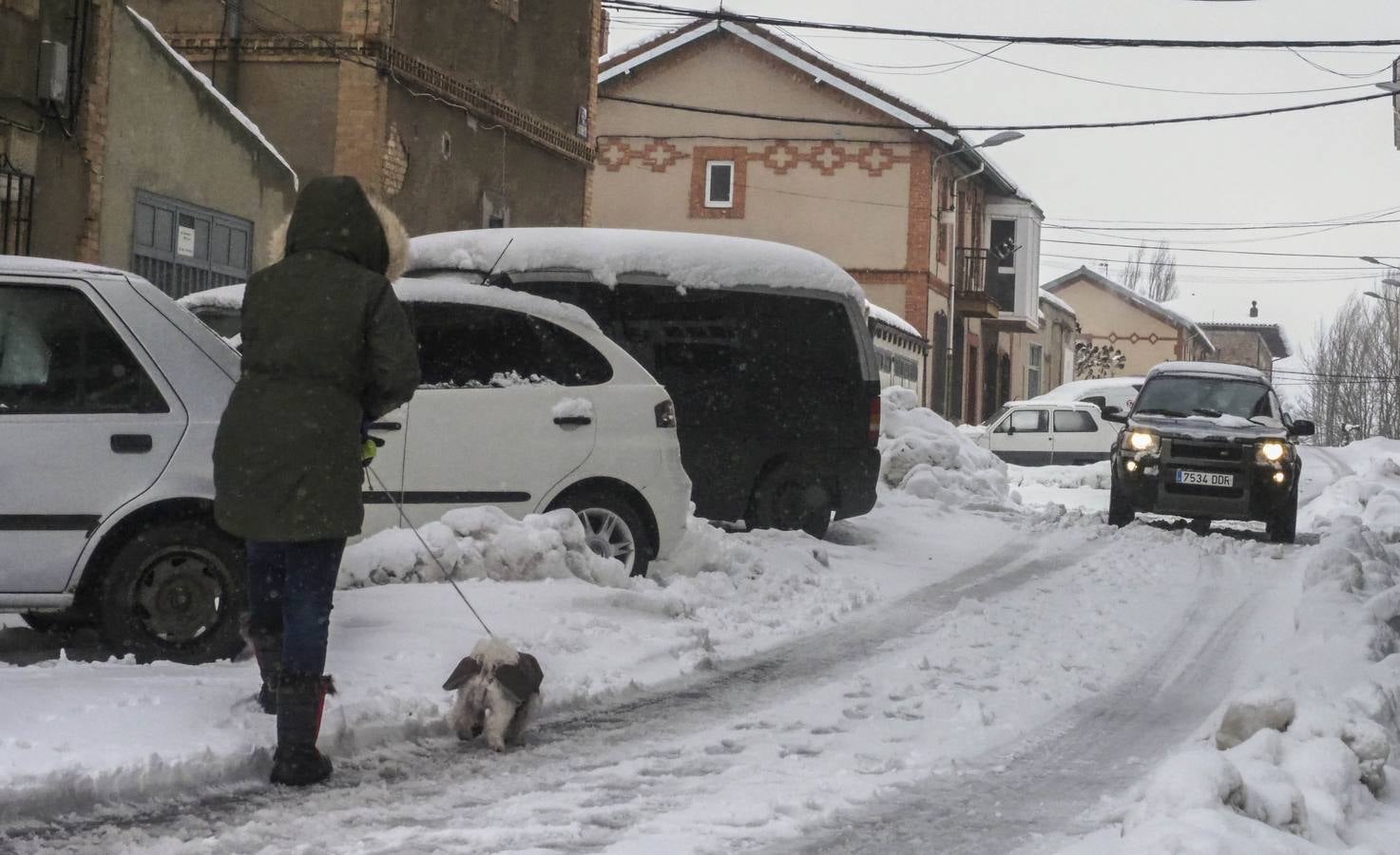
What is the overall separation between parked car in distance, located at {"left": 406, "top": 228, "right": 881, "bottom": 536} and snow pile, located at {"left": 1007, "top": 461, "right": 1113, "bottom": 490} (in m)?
13.2

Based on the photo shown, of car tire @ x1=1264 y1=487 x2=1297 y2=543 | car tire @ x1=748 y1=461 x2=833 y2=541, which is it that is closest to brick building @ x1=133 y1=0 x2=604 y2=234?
car tire @ x1=748 y1=461 x2=833 y2=541

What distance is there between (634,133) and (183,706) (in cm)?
3313

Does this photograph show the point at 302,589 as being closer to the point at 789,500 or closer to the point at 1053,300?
the point at 789,500

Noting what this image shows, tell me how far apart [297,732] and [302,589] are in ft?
1.42

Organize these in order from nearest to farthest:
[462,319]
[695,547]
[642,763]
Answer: [642,763] → [462,319] → [695,547]

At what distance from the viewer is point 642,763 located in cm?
529

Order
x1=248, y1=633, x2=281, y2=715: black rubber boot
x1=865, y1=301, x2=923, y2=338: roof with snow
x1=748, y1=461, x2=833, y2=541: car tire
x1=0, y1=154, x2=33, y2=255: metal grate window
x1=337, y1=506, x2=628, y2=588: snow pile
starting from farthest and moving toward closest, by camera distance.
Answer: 1. x1=865, y1=301, x2=923, y2=338: roof with snow
2. x1=0, y1=154, x2=33, y2=255: metal grate window
3. x1=748, y1=461, x2=833, y2=541: car tire
4. x1=337, y1=506, x2=628, y2=588: snow pile
5. x1=248, y1=633, x2=281, y2=715: black rubber boot

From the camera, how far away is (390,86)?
60.5 ft

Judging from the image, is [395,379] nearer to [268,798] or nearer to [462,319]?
[268,798]

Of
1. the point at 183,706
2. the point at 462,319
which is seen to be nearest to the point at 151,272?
the point at 462,319

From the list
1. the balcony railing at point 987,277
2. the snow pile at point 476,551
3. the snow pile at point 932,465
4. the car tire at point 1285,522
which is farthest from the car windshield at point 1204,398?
the balcony railing at point 987,277

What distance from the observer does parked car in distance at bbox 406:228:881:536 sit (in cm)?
1175

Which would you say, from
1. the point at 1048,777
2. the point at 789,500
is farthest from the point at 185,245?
the point at 1048,777

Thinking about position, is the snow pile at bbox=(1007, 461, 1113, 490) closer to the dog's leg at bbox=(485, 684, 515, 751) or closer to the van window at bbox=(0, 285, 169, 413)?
the van window at bbox=(0, 285, 169, 413)
